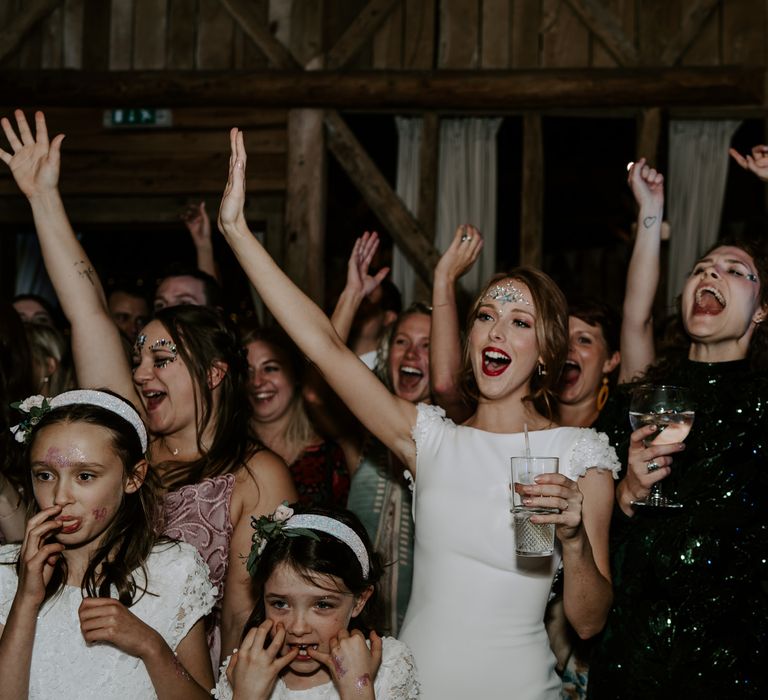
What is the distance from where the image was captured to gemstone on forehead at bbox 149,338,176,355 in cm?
338

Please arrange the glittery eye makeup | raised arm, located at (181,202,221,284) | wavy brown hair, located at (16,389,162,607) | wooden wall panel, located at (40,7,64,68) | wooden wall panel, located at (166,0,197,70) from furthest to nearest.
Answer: wooden wall panel, located at (40,7,64,68), wooden wall panel, located at (166,0,197,70), raised arm, located at (181,202,221,284), the glittery eye makeup, wavy brown hair, located at (16,389,162,607)

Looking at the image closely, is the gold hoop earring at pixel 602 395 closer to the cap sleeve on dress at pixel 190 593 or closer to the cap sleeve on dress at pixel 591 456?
the cap sleeve on dress at pixel 591 456

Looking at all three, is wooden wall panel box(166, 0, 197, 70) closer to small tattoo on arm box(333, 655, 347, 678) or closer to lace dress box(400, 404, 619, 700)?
lace dress box(400, 404, 619, 700)

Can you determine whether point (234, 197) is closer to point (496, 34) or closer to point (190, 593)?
point (190, 593)

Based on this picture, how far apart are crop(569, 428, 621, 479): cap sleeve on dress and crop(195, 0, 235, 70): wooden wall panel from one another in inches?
216

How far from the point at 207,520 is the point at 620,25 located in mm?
5491

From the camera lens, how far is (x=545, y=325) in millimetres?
3014

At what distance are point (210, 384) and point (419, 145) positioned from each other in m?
4.51

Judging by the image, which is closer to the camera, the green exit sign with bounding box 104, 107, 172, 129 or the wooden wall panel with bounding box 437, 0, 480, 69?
the wooden wall panel with bounding box 437, 0, 480, 69

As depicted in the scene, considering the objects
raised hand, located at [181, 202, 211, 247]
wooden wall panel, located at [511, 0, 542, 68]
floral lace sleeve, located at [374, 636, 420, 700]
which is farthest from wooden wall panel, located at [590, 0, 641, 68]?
floral lace sleeve, located at [374, 636, 420, 700]

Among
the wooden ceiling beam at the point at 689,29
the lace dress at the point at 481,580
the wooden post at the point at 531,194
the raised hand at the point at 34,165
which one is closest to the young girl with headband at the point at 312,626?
the lace dress at the point at 481,580

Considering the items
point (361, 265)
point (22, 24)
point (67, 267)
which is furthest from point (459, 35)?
point (67, 267)

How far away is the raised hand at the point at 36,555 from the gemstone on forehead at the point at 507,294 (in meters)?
1.35

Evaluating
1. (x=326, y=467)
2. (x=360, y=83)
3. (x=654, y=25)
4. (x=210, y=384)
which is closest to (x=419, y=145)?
(x=360, y=83)
